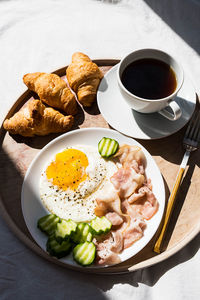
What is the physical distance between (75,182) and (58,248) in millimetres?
549

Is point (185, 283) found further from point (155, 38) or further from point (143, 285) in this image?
point (155, 38)

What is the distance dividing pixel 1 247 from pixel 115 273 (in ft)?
3.04

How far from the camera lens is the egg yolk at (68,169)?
2.44 m

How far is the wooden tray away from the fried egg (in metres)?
0.24

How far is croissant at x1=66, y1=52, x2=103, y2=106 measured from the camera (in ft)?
8.59

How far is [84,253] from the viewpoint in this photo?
213cm

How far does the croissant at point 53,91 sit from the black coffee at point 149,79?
51 cm

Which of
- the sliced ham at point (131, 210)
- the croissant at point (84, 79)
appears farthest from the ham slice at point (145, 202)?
the croissant at point (84, 79)

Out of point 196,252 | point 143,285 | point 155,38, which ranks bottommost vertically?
point 143,285

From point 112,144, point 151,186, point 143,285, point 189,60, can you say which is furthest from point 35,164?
point 189,60

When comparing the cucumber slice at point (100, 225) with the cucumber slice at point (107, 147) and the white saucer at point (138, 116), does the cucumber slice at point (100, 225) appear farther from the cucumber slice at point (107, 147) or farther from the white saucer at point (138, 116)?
the white saucer at point (138, 116)

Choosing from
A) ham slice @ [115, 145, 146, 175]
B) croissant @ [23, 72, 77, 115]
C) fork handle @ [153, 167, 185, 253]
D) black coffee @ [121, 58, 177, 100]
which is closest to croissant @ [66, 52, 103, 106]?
croissant @ [23, 72, 77, 115]

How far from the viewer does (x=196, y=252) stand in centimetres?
247

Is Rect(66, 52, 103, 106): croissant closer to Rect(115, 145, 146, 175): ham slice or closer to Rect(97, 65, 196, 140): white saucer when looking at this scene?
Rect(97, 65, 196, 140): white saucer
